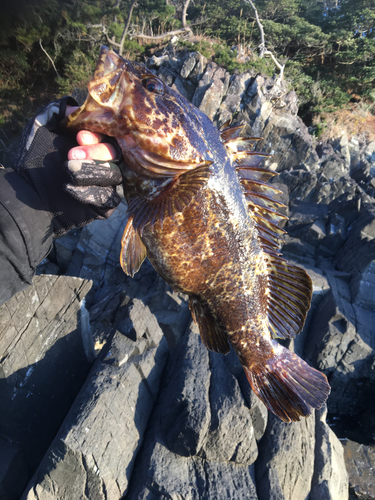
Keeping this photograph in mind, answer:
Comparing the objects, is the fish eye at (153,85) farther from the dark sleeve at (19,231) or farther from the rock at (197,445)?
the rock at (197,445)

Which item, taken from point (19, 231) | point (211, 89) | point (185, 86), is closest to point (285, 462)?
→ point (19, 231)

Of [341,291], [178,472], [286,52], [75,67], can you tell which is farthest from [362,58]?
[178,472]

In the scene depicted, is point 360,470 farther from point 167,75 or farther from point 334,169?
point 167,75

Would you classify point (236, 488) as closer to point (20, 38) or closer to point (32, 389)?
point (32, 389)

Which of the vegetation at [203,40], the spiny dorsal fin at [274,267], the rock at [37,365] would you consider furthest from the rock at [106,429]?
the vegetation at [203,40]

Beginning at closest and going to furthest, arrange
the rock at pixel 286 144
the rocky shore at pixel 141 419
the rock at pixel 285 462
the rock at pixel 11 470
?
the rocky shore at pixel 141 419 < the rock at pixel 11 470 < the rock at pixel 285 462 < the rock at pixel 286 144

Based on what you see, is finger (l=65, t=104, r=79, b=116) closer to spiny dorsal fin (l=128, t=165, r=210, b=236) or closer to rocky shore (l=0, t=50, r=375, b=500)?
spiny dorsal fin (l=128, t=165, r=210, b=236)
